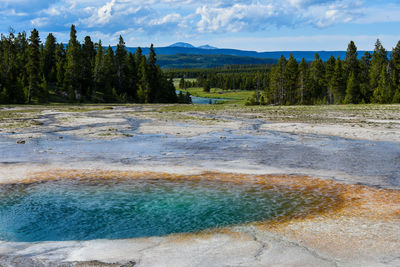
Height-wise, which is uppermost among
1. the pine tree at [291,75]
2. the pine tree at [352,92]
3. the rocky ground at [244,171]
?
the pine tree at [291,75]

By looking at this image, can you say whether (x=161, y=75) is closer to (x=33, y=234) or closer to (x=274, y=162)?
(x=274, y=162)

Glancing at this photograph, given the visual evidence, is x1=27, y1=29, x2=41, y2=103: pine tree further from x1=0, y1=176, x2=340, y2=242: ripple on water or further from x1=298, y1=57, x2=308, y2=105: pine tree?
x1=0, y1=176, x2=340, y2=242: ripple on water

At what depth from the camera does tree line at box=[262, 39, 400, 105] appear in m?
78.0

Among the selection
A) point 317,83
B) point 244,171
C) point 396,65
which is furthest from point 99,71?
point 244,171

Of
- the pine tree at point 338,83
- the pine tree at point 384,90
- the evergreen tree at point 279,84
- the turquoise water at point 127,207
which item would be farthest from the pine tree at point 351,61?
the turquoise water at point 127,207

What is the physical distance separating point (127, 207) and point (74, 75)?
75744 mm

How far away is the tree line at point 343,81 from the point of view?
7800 centimetres

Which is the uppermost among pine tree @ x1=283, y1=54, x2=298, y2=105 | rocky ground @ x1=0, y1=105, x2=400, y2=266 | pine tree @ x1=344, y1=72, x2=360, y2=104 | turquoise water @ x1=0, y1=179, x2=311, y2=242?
pine tree @ x1=283, y1=54, x2=298, y2=105

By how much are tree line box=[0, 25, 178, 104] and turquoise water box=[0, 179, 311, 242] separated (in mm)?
60825

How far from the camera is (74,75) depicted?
272ft

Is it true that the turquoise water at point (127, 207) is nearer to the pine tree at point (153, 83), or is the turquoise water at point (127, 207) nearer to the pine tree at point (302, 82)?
the pine tree at point (302, 82)

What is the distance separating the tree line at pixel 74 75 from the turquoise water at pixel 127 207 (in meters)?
60.8

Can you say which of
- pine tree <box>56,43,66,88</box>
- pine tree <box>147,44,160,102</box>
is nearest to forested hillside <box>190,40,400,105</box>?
pine tree <box>147,44,160,102</box>

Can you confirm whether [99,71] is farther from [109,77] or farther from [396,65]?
[396,65]
